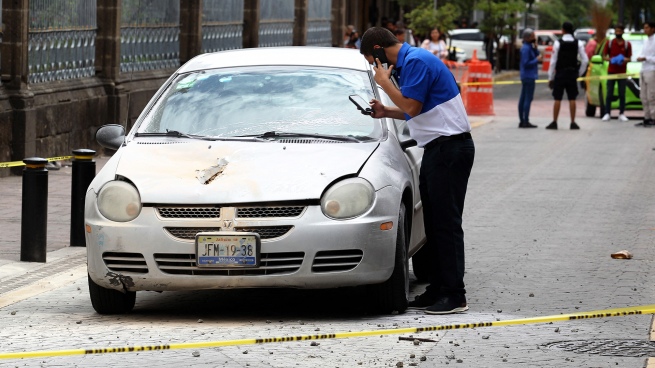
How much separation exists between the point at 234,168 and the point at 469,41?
53.6m

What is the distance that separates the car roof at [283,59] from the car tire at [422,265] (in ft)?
4.25

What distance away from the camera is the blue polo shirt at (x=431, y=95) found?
8086 mm

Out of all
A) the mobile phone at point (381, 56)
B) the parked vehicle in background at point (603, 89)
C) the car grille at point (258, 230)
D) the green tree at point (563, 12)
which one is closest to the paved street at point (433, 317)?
the car grille at point (258, 230)

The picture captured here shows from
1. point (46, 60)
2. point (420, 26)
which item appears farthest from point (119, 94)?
point (420, 26)

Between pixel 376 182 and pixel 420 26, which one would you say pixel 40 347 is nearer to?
pixel 376 182

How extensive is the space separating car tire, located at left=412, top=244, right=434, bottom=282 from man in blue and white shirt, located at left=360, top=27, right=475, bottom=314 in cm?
121

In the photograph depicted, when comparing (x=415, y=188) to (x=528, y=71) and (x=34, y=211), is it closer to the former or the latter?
(x=34, y=211)

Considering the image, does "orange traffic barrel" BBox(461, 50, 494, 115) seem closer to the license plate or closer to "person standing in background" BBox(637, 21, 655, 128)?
"person standing in background" BBox(637, 21, 655, 128)

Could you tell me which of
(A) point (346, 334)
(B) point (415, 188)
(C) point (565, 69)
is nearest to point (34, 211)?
(B) point (415, 188)

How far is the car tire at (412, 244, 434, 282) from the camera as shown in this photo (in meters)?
9.52

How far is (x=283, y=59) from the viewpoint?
919cm

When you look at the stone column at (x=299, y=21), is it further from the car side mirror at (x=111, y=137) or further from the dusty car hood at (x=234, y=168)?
the dusty car hood at (x=234, y=168)

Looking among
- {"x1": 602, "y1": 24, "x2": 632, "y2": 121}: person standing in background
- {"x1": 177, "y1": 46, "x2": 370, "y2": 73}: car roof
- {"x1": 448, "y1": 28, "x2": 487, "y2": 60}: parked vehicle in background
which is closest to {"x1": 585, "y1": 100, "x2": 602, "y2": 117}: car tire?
{"x1": 602, "y1": 24, "x2": 632, "y2": 121}: person standing in background

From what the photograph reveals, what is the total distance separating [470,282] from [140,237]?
105 inches
